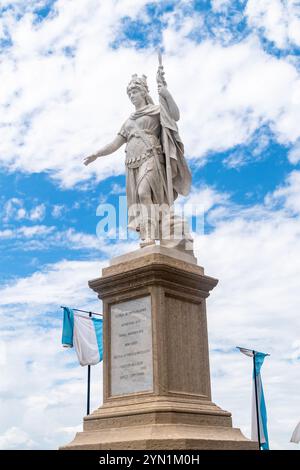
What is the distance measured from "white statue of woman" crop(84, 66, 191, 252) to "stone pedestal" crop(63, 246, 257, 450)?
904mm

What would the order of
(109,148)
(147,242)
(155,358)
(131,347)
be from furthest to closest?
1. (109,148)
2. (147,242)
3. (131,347)
4. (155,358)

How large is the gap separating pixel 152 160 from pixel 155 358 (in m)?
3.81

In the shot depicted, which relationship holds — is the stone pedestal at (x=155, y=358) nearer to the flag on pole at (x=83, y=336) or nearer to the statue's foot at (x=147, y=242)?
the statue's foot at (x=147, y=242)

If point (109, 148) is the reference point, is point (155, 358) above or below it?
below

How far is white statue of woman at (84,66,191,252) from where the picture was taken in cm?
1197

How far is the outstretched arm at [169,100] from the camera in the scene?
1234cm

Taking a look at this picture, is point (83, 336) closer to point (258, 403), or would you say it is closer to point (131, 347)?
point (258, 403)

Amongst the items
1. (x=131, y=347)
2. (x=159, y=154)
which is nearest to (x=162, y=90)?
(x=159, y=154)

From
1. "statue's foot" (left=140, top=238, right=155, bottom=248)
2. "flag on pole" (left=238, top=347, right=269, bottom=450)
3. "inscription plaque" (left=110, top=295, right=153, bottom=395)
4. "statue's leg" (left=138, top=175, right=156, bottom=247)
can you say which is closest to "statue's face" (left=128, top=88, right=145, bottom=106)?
"statue's leg" (left=138, top=175, right=156, bottom=247)

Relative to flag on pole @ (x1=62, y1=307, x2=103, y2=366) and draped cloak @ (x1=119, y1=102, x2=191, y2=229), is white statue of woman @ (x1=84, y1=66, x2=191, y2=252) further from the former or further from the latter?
flag on pole @ (x1=62, y1=307, x2=103, y2=366)

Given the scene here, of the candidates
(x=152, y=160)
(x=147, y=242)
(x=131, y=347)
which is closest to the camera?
(x=131, y=347)

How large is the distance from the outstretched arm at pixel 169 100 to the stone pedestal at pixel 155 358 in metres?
2.82

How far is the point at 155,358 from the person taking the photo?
10.4m

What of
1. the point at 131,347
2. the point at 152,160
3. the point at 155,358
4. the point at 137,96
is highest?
the point at 137,96
